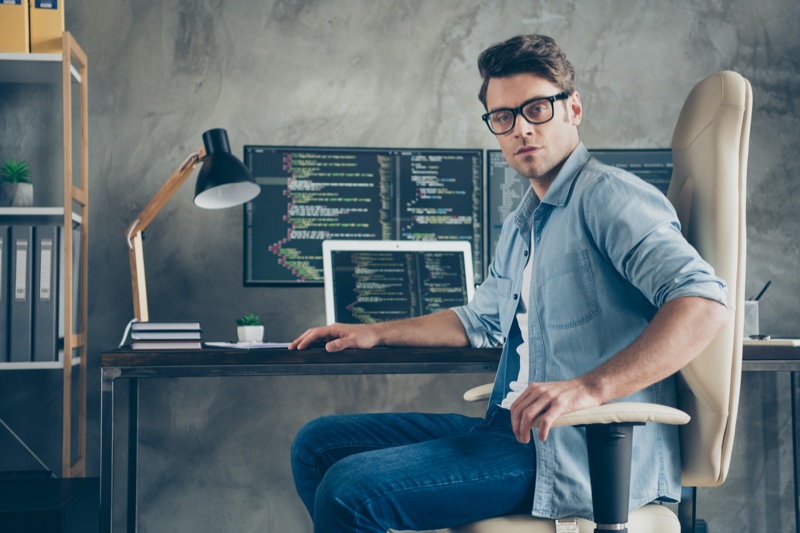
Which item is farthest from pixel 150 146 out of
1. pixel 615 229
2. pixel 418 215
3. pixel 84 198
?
pixel 615 229

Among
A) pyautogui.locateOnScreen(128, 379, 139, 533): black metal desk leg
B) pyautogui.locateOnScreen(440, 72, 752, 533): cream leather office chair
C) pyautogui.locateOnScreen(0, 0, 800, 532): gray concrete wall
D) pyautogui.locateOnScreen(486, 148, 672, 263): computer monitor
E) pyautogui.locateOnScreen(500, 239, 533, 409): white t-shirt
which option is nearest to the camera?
pyautogui.locateOnScreen(440, 72, 752, 533): cream leather office chair

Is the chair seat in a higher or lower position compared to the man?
lower

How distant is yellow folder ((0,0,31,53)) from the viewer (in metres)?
2.32

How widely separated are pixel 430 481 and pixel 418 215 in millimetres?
1551

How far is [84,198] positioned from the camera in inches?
98.4

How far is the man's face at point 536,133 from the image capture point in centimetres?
155

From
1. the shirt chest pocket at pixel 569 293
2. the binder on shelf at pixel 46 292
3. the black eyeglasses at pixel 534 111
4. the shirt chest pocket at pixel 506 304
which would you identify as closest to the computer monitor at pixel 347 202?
the binder on shelf at pixel 46 292

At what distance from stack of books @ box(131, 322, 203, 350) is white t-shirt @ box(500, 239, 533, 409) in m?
0.81

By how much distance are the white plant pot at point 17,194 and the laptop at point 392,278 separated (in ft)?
2.99

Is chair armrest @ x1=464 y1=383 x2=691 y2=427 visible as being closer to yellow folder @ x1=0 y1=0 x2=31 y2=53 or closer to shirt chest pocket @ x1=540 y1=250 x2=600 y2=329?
shirt chest pocket @ x1=540 y1=250 x2=600 y2=329

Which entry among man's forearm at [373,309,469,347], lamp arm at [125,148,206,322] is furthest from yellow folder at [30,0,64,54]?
man's forearm at [373,309,469,347]

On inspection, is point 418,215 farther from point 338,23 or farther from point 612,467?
point 612,467

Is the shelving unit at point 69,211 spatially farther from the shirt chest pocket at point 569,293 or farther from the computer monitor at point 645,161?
the computer monitor at point 645,161

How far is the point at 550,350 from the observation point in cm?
139
